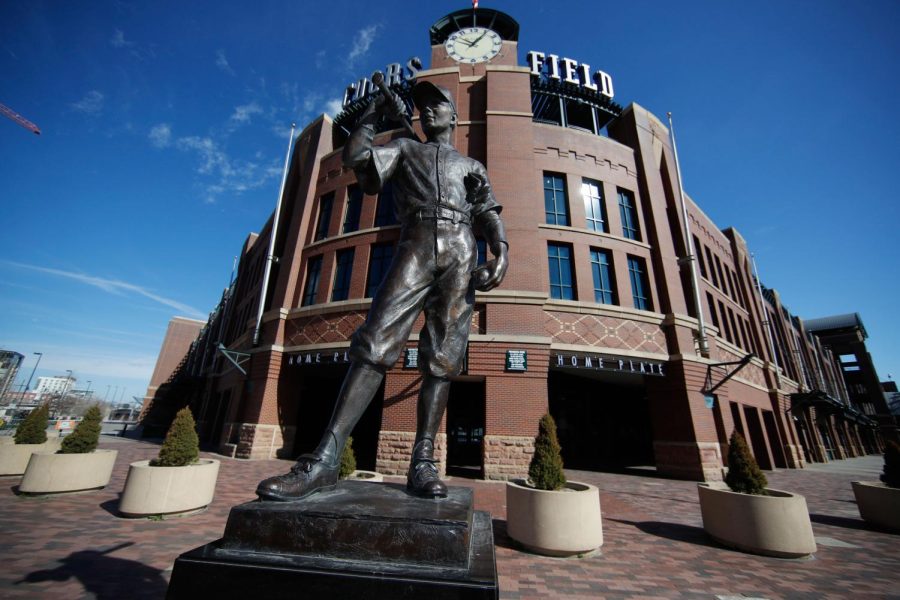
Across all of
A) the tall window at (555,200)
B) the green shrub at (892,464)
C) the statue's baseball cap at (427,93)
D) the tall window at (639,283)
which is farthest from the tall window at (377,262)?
the green shrub at (892,464)

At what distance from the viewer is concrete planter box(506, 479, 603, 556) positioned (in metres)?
4.87

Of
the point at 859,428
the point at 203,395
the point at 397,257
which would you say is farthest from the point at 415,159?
the point at 859,428

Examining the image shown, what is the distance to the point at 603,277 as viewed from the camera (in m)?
14.6

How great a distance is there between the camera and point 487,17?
61.6 ft

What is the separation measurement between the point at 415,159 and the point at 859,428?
63.0 m

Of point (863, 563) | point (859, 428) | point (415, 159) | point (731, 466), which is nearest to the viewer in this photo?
point (415, 159)

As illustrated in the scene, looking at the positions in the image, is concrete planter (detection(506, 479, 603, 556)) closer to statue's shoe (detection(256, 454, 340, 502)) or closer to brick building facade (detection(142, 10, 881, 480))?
statue's shoe (detection(256, 454, 340, 502))

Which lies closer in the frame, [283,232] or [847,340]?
[283,232]

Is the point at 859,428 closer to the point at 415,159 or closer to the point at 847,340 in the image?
the point at 847,340

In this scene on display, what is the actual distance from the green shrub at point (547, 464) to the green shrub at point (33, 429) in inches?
412

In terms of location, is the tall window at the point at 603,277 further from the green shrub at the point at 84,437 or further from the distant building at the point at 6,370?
the distant building at the point at 6,370

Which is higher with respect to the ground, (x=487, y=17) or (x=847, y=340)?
(x=487, y=17)

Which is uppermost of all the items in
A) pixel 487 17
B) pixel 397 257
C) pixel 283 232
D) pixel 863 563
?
pixel 487 17

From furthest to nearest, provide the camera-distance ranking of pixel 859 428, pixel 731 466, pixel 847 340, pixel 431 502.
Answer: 1. pixel 847 340
2. pixel 859 428
3. pixel 731 466
4. pixel 431 502
